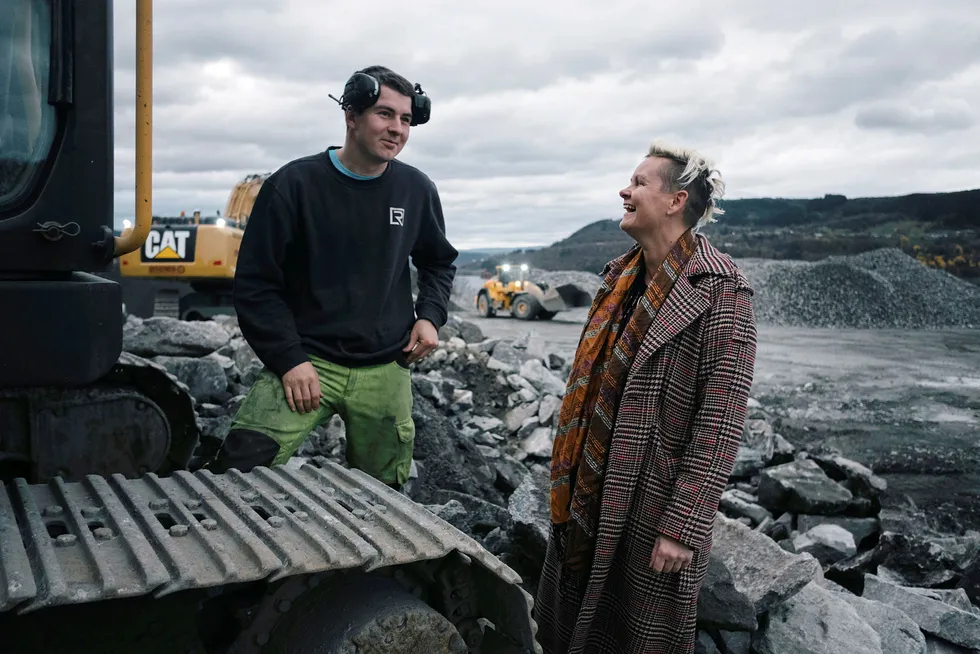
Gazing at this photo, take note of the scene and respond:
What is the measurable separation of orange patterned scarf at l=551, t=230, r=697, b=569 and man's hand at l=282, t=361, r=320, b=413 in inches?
33.8

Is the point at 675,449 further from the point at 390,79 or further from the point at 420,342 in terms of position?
the point at 390,79

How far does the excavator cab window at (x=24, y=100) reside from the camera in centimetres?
226

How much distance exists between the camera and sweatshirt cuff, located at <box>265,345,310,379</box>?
9.54 ft

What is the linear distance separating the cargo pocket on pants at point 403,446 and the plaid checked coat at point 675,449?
87 centimetres

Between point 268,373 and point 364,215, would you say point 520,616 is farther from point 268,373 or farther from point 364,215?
point 364,215

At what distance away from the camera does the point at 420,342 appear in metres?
3.21

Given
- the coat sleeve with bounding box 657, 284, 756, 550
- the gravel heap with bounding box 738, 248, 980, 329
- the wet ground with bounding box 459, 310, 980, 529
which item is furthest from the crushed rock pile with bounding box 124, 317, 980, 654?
the gravel heap with bounding box 738, 248, 980, 329

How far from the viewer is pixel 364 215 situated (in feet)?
9.91

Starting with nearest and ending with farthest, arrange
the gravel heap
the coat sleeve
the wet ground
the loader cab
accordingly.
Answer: the coat sleeve, the wet ground, the gravel heap, the loader cab

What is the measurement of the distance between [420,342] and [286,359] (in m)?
0.53

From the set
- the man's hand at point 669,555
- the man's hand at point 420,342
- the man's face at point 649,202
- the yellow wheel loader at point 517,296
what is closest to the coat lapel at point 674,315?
the man's face at point 649,202

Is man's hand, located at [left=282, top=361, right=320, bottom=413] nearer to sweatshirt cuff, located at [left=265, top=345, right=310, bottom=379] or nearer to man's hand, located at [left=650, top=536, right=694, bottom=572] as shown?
sweatshirt cuff, located at [left=265, top=345, right=310, bottom=379]

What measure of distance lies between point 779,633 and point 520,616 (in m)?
1.59

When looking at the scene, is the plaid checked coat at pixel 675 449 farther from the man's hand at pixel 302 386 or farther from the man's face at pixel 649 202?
the man's hand at pixel 302 386
